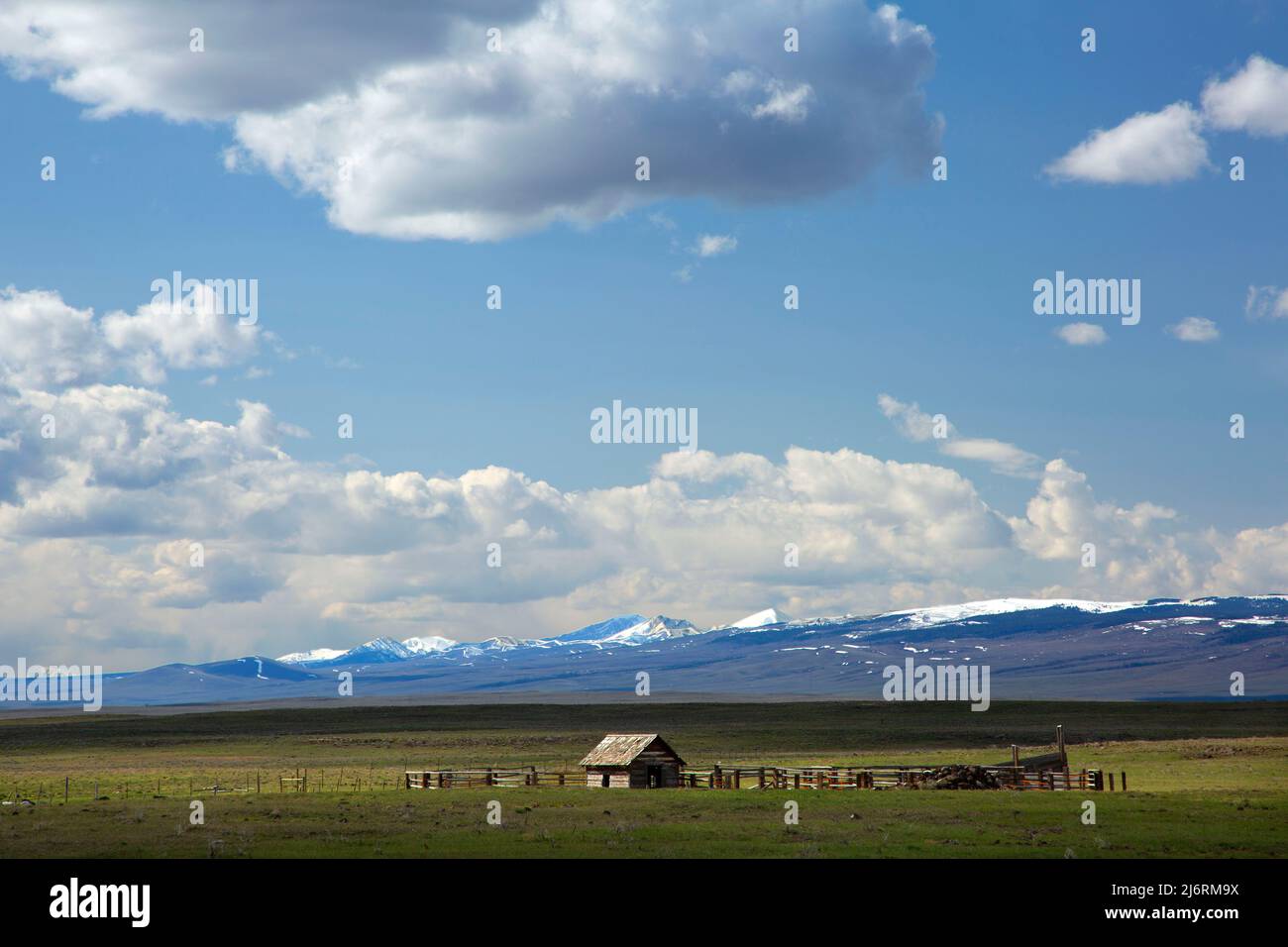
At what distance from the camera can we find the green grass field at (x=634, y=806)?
129 feet

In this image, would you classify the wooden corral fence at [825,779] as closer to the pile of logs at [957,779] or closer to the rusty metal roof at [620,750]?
the pile of logs at [957,779]

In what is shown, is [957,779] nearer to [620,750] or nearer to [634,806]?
[620,750]

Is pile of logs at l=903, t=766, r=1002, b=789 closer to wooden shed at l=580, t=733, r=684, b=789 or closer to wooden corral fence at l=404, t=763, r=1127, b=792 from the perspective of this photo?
wooden corral fence at l=404, t=763, r=1127, b=792

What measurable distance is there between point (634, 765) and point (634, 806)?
368 inches

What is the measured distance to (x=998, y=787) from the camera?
5759 centimetres

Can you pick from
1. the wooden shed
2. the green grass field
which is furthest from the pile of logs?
the wooden shed

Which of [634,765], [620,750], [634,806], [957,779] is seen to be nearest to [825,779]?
[957,779]

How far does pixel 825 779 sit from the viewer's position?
60.5m

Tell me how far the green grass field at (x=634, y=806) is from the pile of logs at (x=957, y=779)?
8.11 feet
